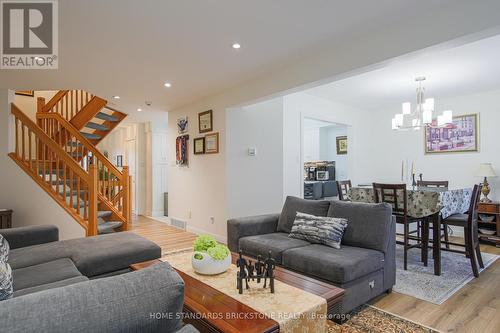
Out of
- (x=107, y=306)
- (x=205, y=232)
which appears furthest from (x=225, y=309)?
(x=205, y=232)

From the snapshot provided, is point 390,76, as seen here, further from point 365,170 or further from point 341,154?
point 341,154

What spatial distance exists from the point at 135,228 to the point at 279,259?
13.1 feet

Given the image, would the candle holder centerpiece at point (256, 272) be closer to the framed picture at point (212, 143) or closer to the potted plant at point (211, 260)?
the potted plant at point (211, 260)

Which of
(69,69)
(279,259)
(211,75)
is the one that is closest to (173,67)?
(211,75)

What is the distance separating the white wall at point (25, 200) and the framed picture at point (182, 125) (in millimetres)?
2338

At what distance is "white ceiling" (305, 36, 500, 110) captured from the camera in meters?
3.35

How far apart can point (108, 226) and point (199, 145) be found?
201 cm

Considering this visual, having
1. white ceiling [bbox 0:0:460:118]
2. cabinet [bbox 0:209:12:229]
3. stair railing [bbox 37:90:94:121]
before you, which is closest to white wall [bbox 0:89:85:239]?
cabinet [bbox 0:209:12:229]

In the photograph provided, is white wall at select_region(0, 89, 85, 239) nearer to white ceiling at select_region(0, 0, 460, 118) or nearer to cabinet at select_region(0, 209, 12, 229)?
cabinet at select_region(0, 209, 12, 229)

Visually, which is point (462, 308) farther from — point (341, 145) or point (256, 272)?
point (341, 145)

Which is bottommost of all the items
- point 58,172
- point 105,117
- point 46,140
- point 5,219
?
point 5,219

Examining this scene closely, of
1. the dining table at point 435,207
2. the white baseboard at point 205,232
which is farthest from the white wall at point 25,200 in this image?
the dining table at point 435,207

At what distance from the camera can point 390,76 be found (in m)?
4.13

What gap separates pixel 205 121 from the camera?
4.83 metres
